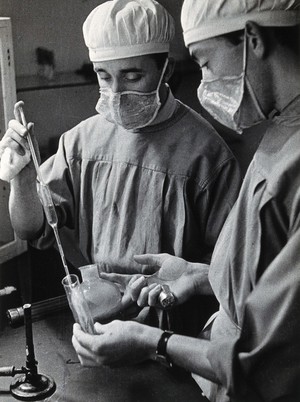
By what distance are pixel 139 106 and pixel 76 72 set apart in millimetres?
253

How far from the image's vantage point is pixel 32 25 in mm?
1221

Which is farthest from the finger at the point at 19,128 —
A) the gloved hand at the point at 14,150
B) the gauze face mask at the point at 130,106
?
the gauze face mask at the point at 130,106

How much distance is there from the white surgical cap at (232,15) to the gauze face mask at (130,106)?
0.33 meters

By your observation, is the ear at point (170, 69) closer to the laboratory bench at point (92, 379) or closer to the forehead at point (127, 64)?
the forehead at point (127, 64)

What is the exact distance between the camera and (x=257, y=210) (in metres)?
0.77

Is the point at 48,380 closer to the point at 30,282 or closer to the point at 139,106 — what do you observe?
the point at 30,282

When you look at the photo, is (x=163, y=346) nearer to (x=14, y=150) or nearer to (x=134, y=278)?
(x=134, y=278)

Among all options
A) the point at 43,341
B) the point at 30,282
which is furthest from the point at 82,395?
the point at 30,282

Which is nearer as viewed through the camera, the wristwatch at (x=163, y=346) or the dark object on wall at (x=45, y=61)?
the wristwatch at (x=163, y=346)

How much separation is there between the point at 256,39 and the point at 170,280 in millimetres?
517

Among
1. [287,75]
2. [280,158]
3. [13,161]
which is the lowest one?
[13,161]

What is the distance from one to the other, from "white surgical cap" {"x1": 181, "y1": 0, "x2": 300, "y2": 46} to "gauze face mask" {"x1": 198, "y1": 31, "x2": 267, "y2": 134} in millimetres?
31

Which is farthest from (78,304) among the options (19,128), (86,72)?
(86,72)

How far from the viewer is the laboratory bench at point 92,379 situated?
1.08 metres
